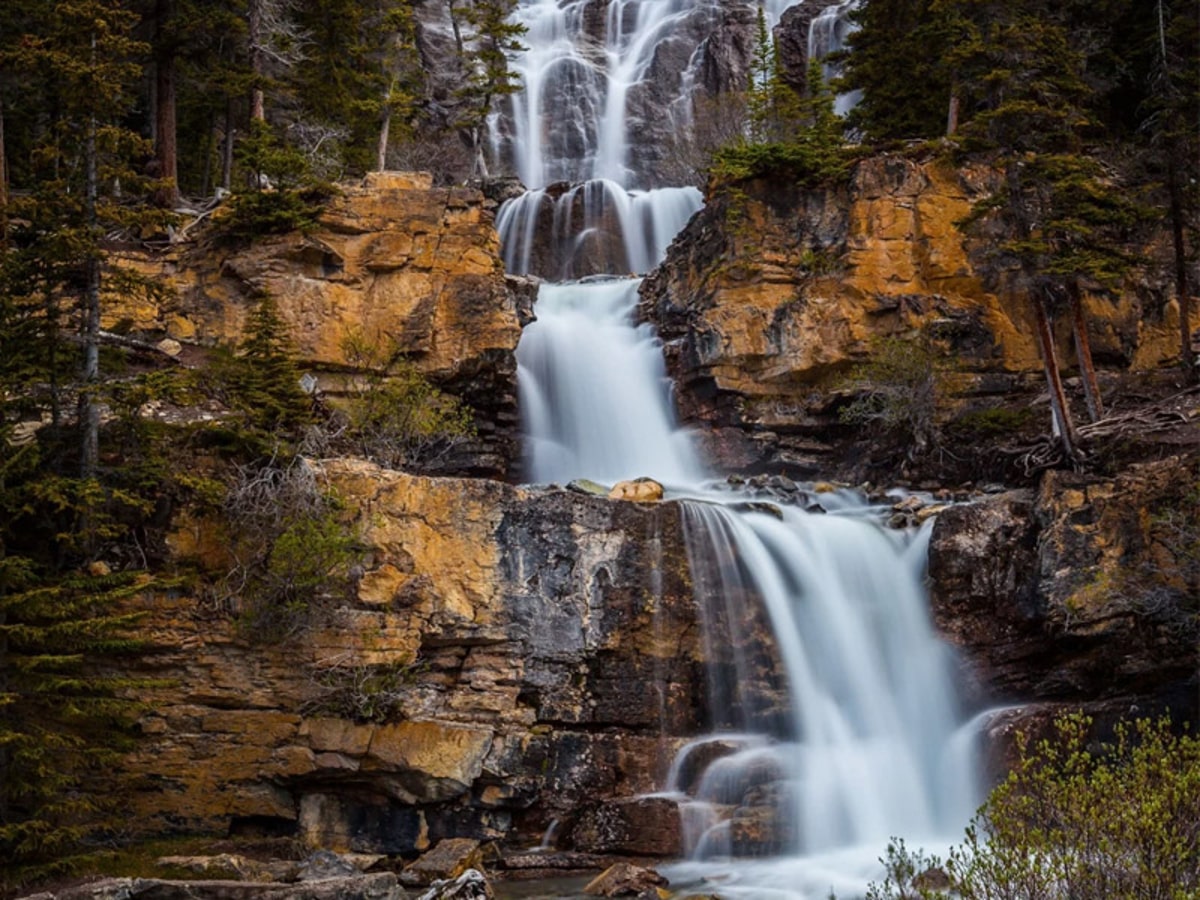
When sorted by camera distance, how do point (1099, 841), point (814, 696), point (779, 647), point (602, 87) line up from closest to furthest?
point (1099, 841)
point (814, 696)
point (779, 647)
point (602, 87)

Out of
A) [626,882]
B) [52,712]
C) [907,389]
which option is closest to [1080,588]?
[907,389]

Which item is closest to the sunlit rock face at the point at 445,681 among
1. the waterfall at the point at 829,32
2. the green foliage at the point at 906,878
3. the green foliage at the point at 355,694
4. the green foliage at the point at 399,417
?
the green foliage at the point at 355,694

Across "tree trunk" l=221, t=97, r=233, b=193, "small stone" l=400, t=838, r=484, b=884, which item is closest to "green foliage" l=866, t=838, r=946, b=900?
"small stone" l=400, t=838, r=484, b=884

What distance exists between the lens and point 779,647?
17438 millimetres

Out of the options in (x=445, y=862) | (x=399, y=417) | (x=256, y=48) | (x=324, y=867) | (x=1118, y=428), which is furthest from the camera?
(x=256, y=48)

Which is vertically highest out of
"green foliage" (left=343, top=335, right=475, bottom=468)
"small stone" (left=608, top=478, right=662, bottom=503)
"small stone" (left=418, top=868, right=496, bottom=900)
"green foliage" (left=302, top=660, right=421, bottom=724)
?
"green foliage" (left=343, top=335, right=475, bottom=468)

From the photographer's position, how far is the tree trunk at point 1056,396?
18516mm

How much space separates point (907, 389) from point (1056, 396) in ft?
12.0

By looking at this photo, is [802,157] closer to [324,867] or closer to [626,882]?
[626,882]

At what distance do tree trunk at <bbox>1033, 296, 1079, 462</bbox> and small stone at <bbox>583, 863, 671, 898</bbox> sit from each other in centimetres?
1036

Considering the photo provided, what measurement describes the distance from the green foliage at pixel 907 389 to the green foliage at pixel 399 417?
8.61m

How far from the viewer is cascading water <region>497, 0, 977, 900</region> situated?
14.7 m

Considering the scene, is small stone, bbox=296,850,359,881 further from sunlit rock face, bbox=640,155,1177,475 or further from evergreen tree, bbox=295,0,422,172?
evergreen tree, bbox=295,0,422,172

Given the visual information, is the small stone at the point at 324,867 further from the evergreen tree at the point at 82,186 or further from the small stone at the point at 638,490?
the small stone at the point at 638,490
